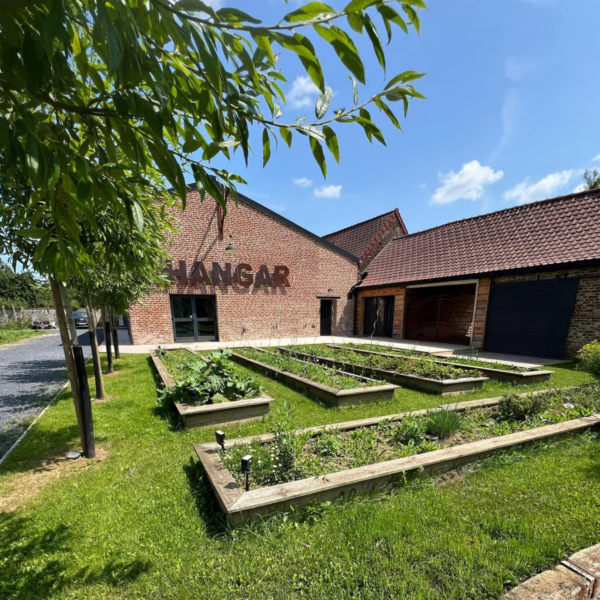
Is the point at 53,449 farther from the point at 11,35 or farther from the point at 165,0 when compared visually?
the point at 165,0

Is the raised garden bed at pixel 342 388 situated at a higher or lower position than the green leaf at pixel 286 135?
lower

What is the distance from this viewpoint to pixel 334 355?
26.5 feet

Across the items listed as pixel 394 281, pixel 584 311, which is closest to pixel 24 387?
pixel 394 281

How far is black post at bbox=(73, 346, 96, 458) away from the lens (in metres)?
3.19

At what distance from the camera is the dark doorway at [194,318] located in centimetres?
1260

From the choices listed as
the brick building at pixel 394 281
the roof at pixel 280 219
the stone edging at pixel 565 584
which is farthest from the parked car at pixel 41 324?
the stone edging at pixel 565 584

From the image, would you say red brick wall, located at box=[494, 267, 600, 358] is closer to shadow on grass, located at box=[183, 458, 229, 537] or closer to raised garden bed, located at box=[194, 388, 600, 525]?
raised garden bed, located at box=[194, 388, 600, 525]

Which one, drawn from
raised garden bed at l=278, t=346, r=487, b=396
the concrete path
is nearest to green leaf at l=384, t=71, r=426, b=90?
the concrete path

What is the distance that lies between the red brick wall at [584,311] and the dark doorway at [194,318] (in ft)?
42.9

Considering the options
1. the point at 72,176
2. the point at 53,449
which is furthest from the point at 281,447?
the point at 53,449

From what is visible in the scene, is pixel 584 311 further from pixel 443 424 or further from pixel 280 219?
pixel 280 219

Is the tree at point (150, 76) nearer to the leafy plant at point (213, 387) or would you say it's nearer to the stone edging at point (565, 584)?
the stone edging at point (565, 584)

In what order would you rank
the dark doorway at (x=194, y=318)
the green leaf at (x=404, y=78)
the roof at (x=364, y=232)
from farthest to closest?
1. the roof at (x=364, y=232)
2. the dark doorway at (x=194, y=318)
3. the green leaf at (x=404, y=78)

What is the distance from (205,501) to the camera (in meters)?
2.49
